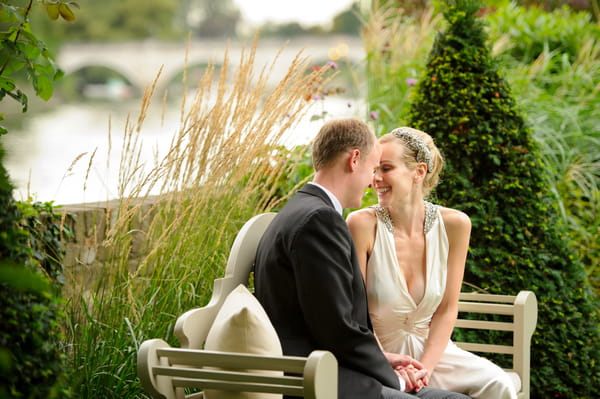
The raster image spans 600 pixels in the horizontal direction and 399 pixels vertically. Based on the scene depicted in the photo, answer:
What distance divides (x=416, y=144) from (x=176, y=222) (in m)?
1.04

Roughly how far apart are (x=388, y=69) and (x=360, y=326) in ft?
13.3

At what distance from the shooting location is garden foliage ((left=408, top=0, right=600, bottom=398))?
353cm

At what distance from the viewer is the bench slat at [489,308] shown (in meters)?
2.86

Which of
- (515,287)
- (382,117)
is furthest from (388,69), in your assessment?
(515,287)

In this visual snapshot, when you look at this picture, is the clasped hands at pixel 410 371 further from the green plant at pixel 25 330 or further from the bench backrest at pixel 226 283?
the green plant at pixel 25 330

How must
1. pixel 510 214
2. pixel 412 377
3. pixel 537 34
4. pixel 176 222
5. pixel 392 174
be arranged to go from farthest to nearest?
1. pixel 537 34
2. pixel 510 214
3. pixel 176 222
4. pixel 392 174
5. pixel 412 377

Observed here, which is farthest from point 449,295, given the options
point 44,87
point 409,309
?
point 44,87

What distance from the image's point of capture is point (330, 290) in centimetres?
205

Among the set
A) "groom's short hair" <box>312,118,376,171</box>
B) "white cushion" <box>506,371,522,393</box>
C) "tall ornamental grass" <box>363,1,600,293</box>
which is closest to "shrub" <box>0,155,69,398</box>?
"groom's short hair" <box>312,118,376,171</box>

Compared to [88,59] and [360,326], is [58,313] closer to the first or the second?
[360,326]

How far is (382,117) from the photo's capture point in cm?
533

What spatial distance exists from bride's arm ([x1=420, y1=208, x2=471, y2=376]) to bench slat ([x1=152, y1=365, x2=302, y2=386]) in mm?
951

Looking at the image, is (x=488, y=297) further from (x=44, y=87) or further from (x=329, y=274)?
(x=44, y=87)

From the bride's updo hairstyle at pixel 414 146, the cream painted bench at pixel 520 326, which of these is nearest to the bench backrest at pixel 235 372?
the bride's updo hairstyle at pixel 414 146
